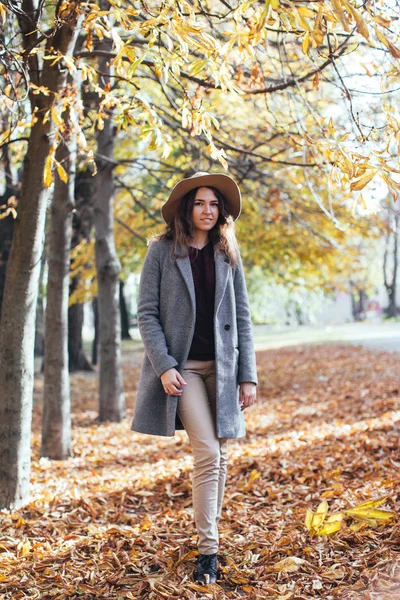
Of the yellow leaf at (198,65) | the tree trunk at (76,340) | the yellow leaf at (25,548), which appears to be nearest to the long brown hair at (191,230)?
the yellow leaf at (198,65)

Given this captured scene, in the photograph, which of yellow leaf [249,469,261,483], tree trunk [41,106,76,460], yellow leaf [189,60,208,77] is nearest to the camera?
yellow leaf [189,60,208,77]

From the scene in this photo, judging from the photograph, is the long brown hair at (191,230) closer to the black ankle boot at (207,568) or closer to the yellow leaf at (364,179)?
the yellow leaf at (364,179)

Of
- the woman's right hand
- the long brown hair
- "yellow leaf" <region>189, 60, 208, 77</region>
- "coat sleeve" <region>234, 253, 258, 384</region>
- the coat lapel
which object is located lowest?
the woman's right hand

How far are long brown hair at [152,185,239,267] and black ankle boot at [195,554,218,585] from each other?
5.46ft

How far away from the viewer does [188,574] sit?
11.0 feet

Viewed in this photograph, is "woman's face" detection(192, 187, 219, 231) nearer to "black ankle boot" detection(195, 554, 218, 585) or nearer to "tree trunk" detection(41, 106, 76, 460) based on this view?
"black ankle boot" detection(195, 554, 218, 585)

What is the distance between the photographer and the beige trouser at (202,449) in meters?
3.31

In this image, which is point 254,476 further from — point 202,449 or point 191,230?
point 191,230

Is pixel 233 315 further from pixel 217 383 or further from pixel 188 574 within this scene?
pixel 188 574

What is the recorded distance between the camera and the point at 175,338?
11.3 ft

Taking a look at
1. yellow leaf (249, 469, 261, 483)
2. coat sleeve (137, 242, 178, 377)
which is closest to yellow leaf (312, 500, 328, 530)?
yellow leaf (249, 469, 261, 483)

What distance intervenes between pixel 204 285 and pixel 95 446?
13.6ft

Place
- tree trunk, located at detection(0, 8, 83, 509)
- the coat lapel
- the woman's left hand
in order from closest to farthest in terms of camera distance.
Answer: the coat lapel < the woman's left hand < tree trunk, located at detection(0, 8, 83, 509)

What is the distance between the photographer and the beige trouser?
331cm
